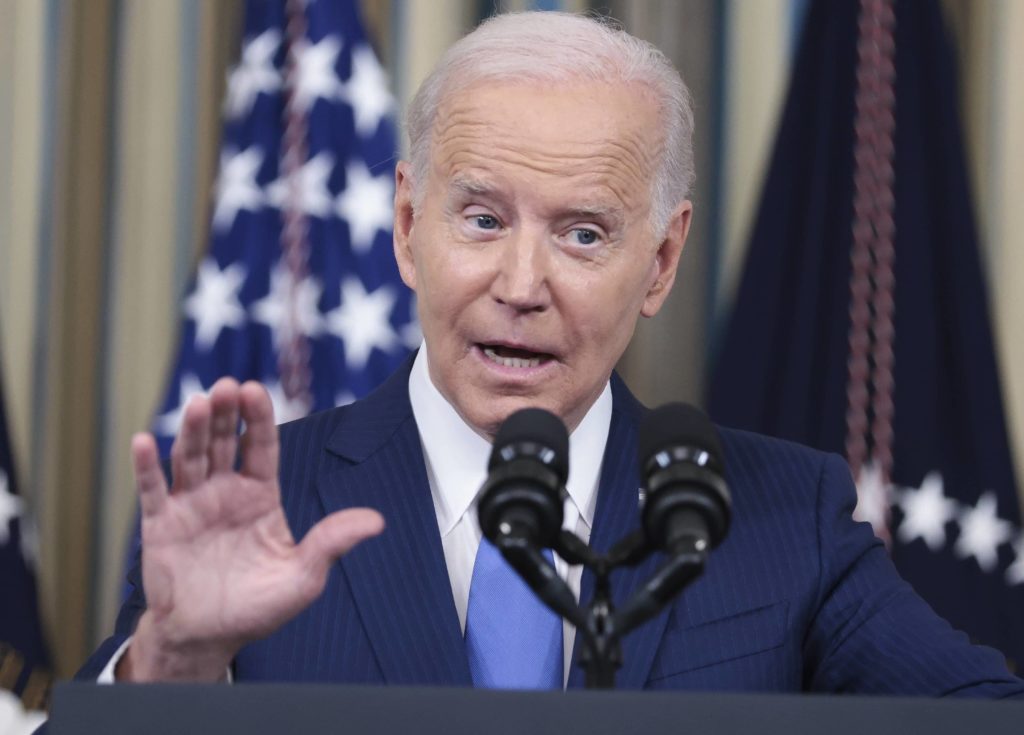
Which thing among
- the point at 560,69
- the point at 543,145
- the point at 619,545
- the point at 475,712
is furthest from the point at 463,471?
the point at 475,712

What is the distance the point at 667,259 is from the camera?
2154mm

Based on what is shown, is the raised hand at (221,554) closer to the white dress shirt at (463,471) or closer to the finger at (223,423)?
the finger at (223,423)

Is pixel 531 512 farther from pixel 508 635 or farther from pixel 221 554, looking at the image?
pixel 508 635

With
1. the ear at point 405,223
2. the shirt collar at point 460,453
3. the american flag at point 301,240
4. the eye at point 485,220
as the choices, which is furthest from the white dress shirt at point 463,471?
the american flag at point 301,240

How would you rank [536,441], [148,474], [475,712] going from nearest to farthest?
[475,712] < [536,441] < [148,474]

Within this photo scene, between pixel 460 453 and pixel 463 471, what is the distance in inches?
1.2

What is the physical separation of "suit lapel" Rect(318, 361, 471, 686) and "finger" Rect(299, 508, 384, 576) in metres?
0.43

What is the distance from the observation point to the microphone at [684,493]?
111 centimetres

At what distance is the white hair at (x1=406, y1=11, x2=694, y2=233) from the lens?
192cm

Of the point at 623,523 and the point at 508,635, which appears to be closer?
the point at 508,635

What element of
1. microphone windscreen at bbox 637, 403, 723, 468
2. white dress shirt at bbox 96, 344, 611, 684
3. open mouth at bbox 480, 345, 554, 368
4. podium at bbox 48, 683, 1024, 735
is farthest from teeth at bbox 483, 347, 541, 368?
podium at bbox 48, 683, 1024, 735

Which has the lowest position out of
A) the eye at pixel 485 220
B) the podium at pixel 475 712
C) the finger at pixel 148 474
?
the podium at pixel 475 712

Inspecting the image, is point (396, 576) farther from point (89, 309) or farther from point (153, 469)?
point (89, 309)

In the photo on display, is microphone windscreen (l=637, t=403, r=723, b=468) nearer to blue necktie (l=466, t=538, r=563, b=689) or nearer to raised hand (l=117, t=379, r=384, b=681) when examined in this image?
raised hand (l=117, t=379, r=384, b=681)
